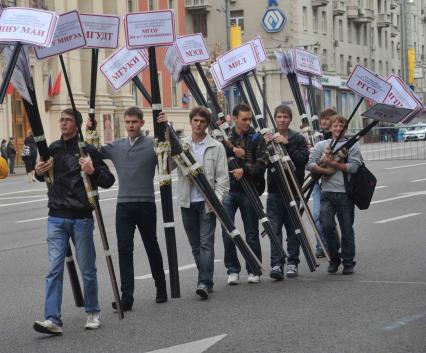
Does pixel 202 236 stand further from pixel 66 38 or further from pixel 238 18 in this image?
pixel 238 18

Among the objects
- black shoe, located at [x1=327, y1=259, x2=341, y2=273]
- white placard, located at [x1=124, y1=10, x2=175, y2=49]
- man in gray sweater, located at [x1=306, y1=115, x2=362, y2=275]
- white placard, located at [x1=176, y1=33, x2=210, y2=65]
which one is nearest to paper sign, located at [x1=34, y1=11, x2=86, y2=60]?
white placard, located at [x1=124, y1=10, x2=175, y2=49]

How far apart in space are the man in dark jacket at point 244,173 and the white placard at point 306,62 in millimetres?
1842

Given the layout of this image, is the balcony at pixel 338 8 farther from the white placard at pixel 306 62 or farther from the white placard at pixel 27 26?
the white placard at pixel 27 26

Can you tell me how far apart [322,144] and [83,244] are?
3.79m

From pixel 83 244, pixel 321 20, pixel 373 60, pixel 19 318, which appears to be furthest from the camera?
pixel 373 60

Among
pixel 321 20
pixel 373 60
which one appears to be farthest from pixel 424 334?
pixel 373 60

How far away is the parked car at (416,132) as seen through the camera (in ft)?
226

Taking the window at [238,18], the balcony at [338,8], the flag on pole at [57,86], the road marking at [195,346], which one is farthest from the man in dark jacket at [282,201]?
the balcony at [338,8]

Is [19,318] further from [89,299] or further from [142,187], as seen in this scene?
[142,187]

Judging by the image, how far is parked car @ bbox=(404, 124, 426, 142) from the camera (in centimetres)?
6898

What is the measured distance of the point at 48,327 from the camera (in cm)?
788

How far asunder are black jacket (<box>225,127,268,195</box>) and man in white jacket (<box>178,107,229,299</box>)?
0.55 meters

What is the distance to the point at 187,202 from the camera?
9.76 meters

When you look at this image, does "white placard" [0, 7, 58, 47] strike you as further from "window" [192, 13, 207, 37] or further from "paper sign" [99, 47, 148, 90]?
"window" [192, 13, 207, 37]
